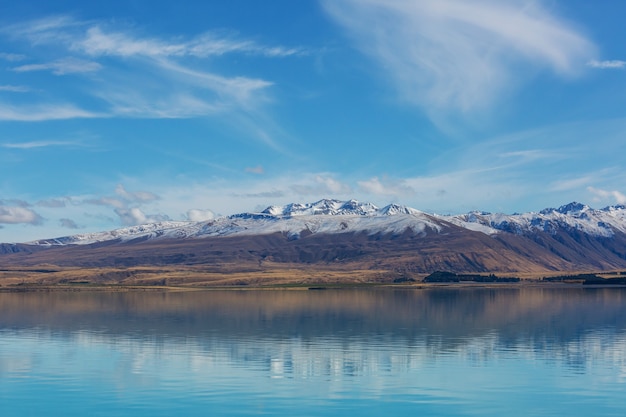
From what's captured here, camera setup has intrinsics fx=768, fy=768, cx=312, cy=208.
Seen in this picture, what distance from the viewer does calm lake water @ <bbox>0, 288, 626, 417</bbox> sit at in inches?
1811

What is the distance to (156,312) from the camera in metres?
123

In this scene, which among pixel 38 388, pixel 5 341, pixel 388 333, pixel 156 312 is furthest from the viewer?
pixel 156 312

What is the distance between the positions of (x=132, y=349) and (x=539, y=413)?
40757 mm

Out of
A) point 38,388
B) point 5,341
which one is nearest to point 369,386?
point 38,388

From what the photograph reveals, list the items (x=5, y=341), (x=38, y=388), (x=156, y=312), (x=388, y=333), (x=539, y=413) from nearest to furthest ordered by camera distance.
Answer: (x=539, y=413), (x=38, y=388), (x=5, y=341), (x=388, y=333), (x=156, y=312)

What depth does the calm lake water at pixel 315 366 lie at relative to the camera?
151 ft

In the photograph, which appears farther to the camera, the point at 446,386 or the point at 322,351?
the point at 322,351

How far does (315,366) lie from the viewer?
60281 millimetres

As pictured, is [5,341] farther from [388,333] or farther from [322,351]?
[388,333]

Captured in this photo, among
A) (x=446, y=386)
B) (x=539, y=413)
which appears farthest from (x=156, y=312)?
(x=539, y=413)

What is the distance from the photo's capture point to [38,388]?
51312 mm

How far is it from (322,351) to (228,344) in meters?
10.4

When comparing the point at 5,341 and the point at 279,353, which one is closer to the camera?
the point at 279,353

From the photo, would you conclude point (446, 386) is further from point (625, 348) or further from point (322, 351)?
point (625, 348)
